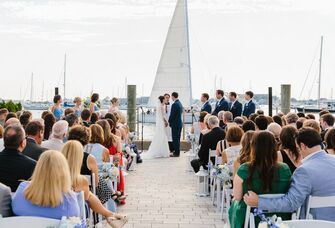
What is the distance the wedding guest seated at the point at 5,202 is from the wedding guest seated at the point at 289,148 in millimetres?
3007

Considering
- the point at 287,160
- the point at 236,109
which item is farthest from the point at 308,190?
the point at 236,109

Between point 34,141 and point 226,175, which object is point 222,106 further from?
point 34,141

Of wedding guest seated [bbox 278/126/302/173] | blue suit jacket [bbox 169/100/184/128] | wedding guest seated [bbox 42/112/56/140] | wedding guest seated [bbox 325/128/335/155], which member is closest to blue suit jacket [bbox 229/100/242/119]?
blue suit jacket [bbox 169/100/184/128]

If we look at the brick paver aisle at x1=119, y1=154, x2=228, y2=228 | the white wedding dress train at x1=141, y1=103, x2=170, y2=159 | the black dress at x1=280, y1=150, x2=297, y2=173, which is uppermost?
the black dress at x1=280, y1=150, x2=297, y2=173

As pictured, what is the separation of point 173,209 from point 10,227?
15.7ft

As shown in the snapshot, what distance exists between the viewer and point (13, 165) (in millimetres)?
4801

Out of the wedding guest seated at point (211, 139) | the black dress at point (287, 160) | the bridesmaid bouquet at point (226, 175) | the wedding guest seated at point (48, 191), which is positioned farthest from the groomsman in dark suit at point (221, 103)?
the wedding guest seated at point (48, 191)

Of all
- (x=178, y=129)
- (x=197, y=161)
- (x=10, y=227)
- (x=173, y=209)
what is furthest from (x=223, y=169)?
(x=178, y=129)

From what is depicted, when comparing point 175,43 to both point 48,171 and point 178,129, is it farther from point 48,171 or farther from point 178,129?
point 48,171

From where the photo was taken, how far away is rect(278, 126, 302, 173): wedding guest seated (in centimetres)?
560

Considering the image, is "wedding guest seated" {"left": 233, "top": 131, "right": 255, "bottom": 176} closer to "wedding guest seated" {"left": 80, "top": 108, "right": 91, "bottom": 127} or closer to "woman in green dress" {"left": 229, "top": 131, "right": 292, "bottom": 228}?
"woman in green dress" {"left": 229, "top": 131, "right": 292, "bottom": 228}

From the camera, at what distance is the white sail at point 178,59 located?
757 inches

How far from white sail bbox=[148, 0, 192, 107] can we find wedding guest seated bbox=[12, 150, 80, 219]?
15488 mm

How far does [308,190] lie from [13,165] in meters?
2.70
